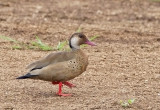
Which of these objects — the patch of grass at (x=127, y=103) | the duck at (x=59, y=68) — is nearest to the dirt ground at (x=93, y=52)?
the patch of grass at (x=127, y=103)

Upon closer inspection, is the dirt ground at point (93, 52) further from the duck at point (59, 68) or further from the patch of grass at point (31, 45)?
the duck at point (59, 68)

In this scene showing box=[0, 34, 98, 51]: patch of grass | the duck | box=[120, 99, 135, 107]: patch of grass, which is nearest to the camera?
box=[120, 99, 135, 107]: patch of grass

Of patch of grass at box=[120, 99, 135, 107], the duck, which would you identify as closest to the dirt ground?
patch of grass at box=[120, 99, 135, 107]

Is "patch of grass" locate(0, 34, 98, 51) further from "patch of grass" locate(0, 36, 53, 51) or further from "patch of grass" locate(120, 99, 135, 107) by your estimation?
"patch of grass" locate(120, 99, 135, 107)

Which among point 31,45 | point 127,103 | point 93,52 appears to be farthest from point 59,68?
point 31,45

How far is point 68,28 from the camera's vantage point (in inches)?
471

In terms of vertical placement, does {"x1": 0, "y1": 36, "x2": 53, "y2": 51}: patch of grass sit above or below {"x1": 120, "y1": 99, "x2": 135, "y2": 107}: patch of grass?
above

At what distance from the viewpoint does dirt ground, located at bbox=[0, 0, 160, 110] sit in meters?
7.69

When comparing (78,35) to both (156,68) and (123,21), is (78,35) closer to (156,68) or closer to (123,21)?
(156,68)

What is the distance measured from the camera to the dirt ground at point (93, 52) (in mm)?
7691

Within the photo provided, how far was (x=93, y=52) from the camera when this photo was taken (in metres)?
10.4

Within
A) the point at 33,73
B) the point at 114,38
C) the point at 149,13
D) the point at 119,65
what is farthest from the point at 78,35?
the point at 149,13

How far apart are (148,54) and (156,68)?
867 millimetres

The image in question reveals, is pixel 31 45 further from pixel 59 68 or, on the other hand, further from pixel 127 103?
pixel 127 103
